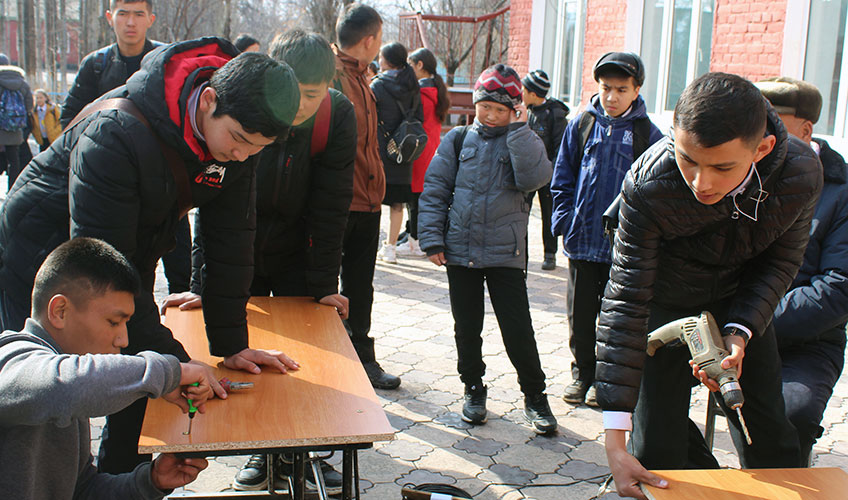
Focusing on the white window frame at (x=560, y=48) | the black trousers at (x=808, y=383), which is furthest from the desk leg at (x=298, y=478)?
the white window frame at (x=560, y=48)

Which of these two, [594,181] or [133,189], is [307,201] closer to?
[133,189]

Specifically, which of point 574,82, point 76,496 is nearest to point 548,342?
point 76,496

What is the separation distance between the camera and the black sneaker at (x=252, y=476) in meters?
3.37

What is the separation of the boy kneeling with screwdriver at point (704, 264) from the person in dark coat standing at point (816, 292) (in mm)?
520

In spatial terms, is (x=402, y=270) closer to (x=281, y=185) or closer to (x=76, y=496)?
(x=281, y=185)

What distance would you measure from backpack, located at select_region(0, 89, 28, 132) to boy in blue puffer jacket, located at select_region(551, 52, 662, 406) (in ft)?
24.1

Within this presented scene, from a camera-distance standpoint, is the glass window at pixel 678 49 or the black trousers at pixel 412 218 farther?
the glass window at pixel 678 49

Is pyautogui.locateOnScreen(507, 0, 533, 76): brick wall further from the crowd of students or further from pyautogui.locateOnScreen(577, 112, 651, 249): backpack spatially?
the crowd of students

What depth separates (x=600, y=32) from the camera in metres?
10.9

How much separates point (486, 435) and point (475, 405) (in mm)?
176

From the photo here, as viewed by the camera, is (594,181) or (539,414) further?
(594,181)

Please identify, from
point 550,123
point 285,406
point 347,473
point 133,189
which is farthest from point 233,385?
point 550,123

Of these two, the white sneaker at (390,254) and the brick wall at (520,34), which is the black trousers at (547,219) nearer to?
the white sneaker at (390,254)

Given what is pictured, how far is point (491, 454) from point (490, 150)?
1.44m
